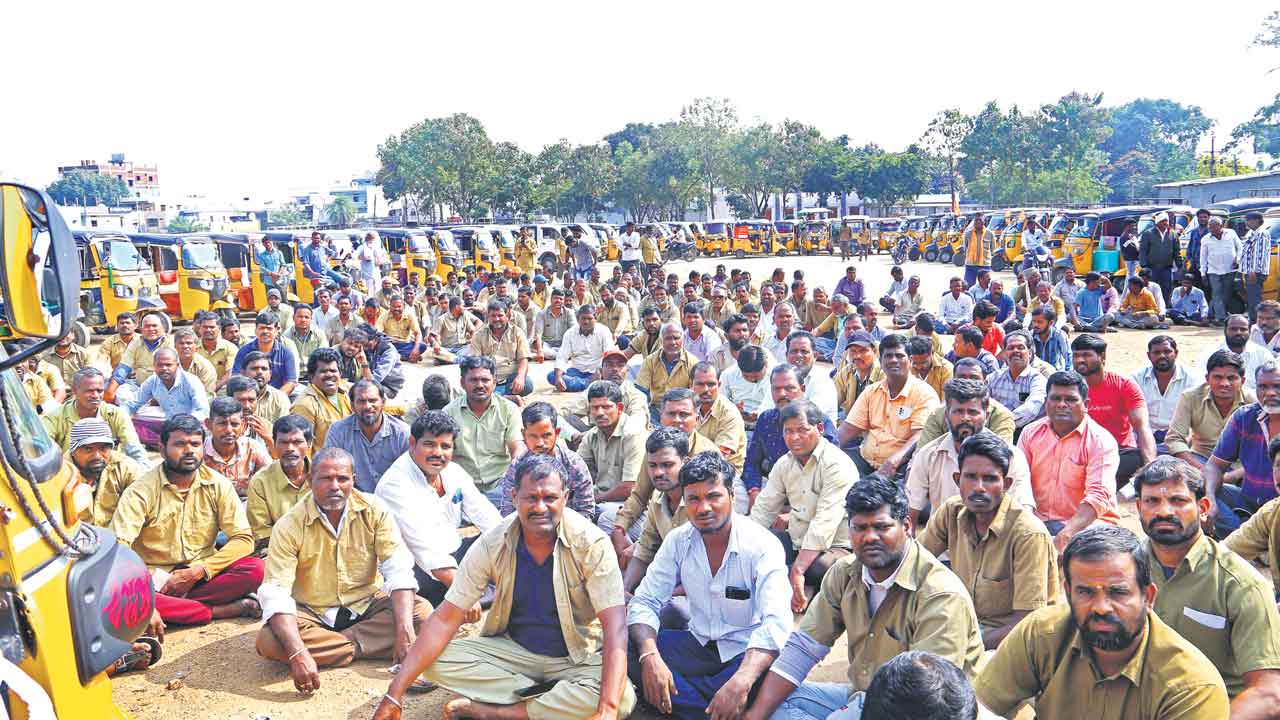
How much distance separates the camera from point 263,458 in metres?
6.57

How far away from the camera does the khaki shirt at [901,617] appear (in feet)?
10.7

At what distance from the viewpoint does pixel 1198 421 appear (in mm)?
6477

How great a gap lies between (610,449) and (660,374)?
2.42 m

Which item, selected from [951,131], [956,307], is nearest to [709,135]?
[951,131]

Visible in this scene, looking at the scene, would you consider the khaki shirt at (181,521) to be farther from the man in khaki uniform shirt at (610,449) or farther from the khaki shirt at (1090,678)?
the khaki shirt at (1090,678)

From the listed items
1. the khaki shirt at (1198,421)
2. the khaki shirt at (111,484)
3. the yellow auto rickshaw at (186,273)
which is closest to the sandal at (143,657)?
the khaki shirt at (111,484)

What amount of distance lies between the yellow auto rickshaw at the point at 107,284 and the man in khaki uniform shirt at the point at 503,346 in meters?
9.07

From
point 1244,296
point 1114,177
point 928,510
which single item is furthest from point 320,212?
point 928,510

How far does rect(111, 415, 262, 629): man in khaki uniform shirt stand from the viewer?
5191 millimetres

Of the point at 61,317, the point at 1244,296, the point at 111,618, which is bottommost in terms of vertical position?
the point at 1244,296

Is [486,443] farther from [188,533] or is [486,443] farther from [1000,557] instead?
[1000,557]

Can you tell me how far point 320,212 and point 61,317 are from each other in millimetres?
99380

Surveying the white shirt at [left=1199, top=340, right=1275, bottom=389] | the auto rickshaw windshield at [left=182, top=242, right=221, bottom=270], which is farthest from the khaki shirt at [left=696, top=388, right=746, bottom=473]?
the auto rickshaw windshield at [left=182, top=242, right=221, bottom=270]

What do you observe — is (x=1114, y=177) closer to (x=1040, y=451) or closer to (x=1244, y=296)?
(x=1244, y=296)
